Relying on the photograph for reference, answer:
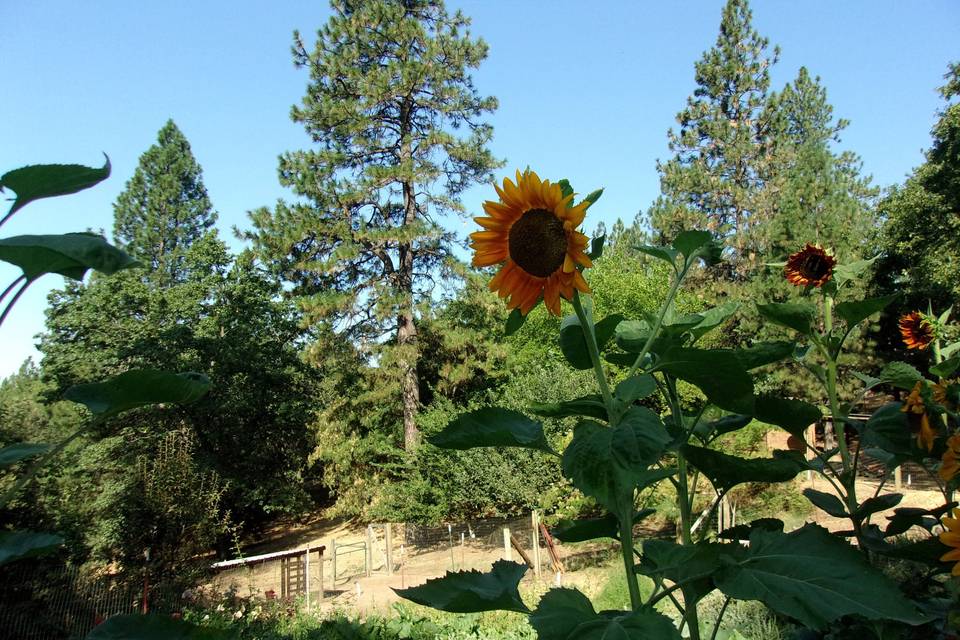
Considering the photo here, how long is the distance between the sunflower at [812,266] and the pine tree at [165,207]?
26491 millimetres

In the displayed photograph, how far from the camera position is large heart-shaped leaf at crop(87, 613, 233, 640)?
59 cm

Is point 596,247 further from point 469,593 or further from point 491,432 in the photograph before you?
point 469,593

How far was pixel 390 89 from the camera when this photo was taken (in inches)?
591

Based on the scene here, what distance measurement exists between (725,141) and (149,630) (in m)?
23.6

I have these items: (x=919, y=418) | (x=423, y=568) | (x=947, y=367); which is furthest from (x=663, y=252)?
(x=423, y=568)

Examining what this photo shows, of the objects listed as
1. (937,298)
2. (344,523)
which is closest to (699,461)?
(937,298)

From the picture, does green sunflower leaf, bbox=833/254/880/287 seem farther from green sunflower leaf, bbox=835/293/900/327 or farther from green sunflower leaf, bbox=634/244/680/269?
green sunflower leaf, bbox=634/244/680/269

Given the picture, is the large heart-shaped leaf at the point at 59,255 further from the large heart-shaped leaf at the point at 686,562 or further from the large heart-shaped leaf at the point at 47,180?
the large heart-shaped leaf at the point at 686,562

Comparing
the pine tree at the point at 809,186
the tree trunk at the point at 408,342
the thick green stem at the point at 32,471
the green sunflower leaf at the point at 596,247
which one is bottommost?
the thick green stem at the point at 32,471

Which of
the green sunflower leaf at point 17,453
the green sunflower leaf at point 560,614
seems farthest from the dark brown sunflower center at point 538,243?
the green sunflower leaf at point 17,453

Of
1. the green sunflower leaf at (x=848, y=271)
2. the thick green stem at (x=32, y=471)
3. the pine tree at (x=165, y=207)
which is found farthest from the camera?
the pine tree at (x=165, y=207)

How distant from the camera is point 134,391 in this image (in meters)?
0.65

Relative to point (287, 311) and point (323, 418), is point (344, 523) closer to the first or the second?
point (323, 418)

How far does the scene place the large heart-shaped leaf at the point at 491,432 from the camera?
78 cm
